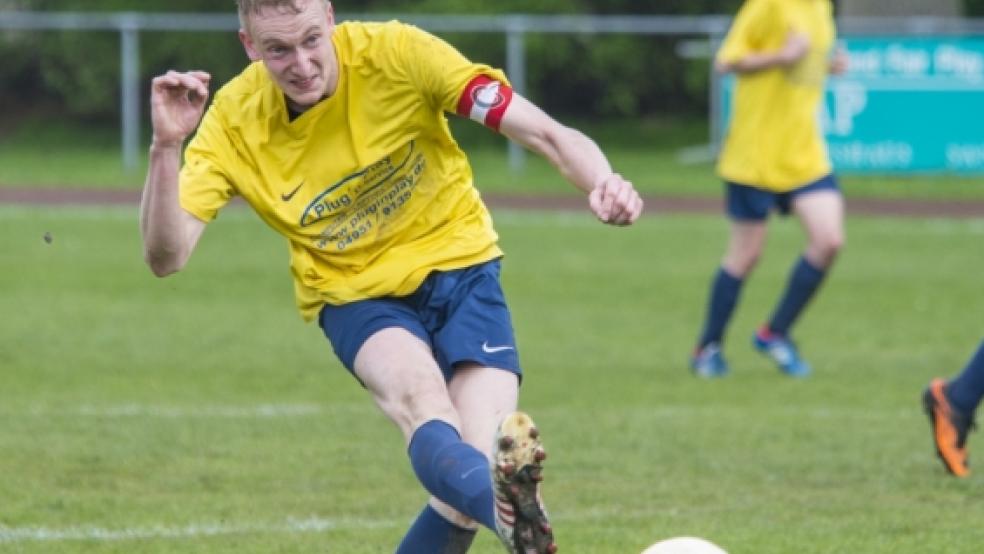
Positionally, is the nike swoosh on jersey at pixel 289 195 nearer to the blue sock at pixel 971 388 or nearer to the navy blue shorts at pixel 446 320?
the navy blue shorts at pixel 446 320

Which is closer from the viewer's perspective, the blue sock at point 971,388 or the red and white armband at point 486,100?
the red and white armband at point 486,100

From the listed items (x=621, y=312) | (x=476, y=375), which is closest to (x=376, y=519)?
(x=476, y=375)

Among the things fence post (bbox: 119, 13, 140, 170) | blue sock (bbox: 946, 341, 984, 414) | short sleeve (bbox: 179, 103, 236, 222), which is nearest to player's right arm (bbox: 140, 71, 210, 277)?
short sleeve (bbox: 179, 103, 236, 222)

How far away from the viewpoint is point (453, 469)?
4.56 m

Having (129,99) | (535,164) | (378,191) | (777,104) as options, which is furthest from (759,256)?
(535,164)

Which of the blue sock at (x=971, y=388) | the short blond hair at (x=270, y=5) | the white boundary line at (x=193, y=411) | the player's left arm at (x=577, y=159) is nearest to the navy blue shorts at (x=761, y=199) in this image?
the white boundary line at (x=193, y=411)

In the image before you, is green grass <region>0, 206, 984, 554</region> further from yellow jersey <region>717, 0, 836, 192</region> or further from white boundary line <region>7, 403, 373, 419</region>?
yellow jersey <region>717, 0, 836, 192</region>

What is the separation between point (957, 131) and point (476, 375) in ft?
55.9

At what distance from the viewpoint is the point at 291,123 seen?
5094 mm

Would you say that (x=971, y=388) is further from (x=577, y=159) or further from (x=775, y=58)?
(x=775, y=58)

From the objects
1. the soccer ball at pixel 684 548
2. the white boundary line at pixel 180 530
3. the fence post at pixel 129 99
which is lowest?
the fence post at pixel 129 99

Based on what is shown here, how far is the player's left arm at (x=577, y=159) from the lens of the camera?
14.6 ft

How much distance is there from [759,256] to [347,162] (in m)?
5.47

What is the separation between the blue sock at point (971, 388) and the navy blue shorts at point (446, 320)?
2698mm
